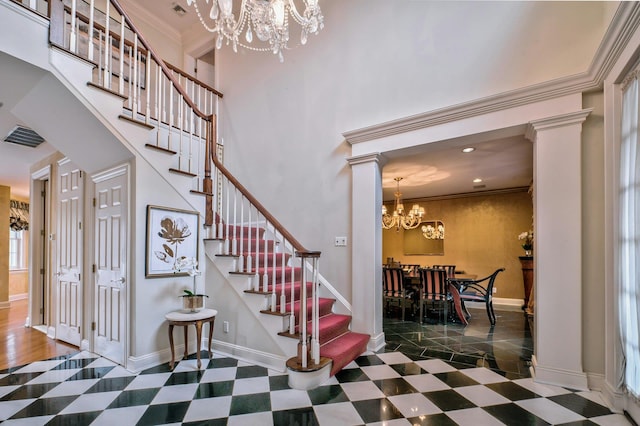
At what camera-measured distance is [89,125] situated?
2.97 metres

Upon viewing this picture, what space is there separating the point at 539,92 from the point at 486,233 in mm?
5413

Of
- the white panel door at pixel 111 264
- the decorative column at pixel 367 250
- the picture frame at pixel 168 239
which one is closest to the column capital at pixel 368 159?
the decorative column at pixel 367 250

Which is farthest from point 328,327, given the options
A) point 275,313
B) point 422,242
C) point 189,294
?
point 422,242

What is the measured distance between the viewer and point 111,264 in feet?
11.4

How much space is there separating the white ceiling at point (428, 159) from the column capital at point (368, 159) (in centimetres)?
10

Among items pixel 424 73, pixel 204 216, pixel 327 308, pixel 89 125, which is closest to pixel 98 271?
pixel 204 216

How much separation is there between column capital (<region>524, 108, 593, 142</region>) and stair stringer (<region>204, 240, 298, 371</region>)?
10.2ft

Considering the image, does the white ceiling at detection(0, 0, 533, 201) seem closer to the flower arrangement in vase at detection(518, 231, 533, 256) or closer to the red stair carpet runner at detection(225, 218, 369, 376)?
the flower arrangement in vase at detection(518, 231, 533, 256)

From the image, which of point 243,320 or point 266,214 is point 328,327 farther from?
point 266,214

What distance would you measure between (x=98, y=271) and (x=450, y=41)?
196 inches

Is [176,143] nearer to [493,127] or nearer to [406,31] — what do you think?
[406,31]

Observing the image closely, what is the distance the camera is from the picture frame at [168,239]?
326 centimetres

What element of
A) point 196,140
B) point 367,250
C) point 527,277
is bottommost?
point 527,277

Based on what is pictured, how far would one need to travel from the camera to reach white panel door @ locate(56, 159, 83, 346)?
13.1 feet
